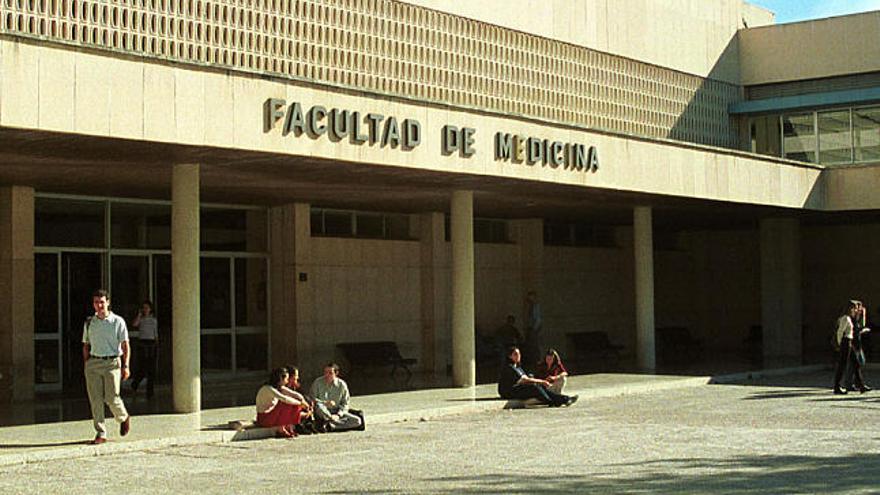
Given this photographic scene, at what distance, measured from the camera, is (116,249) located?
2433cm

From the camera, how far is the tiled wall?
17.4m

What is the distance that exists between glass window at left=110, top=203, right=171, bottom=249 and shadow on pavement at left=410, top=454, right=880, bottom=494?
1363cm

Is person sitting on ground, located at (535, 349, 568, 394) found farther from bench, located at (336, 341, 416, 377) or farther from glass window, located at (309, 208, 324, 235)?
glass window, located at (309, 208, 324, 235)

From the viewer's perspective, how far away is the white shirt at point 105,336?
621 inches

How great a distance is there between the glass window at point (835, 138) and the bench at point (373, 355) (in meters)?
13.1

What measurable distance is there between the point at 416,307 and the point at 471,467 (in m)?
16.9

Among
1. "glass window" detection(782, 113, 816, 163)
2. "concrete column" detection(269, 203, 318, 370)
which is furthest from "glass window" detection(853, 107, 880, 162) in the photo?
"concrete column" detection(269, 203, 318, 370)

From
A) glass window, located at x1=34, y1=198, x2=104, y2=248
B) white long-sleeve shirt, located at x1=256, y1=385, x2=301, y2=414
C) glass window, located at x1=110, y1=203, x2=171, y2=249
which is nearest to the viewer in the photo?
white long-sleeve shirt, located at x1=256, y1=385, x2=301, y2=414

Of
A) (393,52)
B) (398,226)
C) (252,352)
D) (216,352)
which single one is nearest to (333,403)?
(393,52)

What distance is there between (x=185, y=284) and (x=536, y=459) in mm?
7050

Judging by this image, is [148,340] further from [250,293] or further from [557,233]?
[557,233]

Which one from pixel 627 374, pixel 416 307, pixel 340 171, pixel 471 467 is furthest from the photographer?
pixel 416 307

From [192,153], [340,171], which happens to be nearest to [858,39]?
[340,171]

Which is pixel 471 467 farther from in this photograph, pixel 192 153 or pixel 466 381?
pixel 466 381
